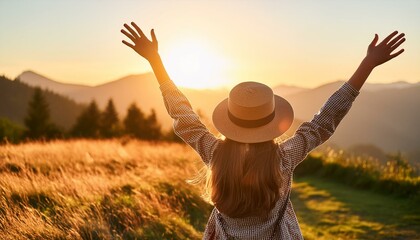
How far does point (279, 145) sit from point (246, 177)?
1.03 ft

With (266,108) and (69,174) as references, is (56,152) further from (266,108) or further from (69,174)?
(266,108)

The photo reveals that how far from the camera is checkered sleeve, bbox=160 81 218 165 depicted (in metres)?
2.88

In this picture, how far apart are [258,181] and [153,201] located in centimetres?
440

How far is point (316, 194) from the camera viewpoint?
12773mm

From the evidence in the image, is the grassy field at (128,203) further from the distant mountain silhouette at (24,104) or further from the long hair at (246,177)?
the distant mountain silhouette at (24,104)

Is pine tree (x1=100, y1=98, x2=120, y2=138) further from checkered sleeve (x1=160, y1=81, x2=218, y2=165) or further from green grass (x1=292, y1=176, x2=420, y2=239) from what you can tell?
checkered sleeve (x1=160, y1=81, x2=218, y2=165)

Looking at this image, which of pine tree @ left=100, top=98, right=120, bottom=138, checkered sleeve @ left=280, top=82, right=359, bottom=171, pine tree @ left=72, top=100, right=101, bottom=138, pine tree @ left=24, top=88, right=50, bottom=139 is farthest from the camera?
pine tree @ left=100, top=98, right=120, bottom=138

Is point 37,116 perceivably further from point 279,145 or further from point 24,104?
point 24,104

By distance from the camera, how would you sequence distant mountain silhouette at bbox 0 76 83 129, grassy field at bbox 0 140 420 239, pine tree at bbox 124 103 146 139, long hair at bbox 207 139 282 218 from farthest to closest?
1. distant mountain silhouette at bbox 0 76 83 129
2. pine tree at bbox 124 103 146 139
3. grassy field at bbox 0 140 420 239
4. long hair at bbox 207 139 282 218

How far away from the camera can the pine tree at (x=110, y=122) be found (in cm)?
4430

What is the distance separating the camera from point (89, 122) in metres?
44.6

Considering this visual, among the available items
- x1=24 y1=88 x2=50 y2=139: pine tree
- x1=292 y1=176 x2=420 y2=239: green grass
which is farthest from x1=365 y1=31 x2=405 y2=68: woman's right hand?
x1=24 y1=88 x2=50 y2=139: pine tree

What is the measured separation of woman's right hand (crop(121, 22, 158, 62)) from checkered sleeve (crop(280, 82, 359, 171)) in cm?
111

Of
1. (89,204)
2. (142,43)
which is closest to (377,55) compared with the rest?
(142,43)
